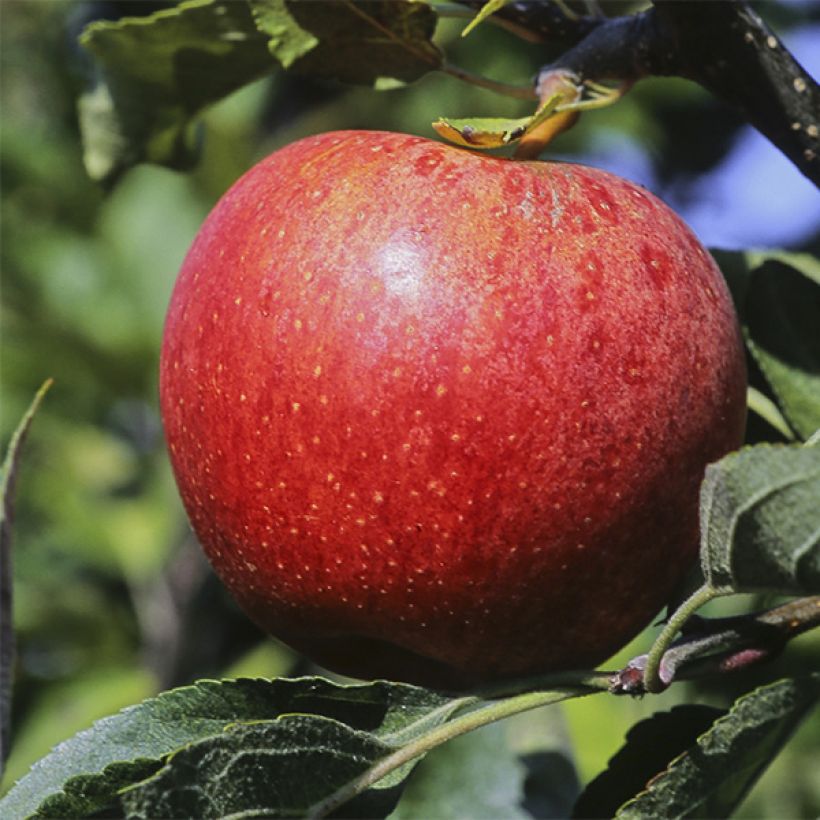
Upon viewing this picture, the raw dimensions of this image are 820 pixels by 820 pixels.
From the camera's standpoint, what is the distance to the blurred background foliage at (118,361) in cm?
230

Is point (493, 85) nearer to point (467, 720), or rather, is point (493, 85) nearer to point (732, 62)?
point (732, 62)

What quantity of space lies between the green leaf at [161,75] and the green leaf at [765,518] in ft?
1.88

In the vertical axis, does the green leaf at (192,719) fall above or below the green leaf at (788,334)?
below

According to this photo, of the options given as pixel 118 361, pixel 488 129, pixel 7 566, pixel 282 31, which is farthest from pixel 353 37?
pixel 118 361

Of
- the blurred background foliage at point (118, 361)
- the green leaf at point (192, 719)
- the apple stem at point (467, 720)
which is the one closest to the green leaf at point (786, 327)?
the apple stem at point (467, 720)

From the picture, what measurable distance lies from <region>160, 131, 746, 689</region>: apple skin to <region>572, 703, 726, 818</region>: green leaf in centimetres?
7

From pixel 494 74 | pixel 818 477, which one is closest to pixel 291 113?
pixel 494 74

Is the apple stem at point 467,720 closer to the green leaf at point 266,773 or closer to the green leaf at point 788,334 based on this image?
the green leaf at point 266,773

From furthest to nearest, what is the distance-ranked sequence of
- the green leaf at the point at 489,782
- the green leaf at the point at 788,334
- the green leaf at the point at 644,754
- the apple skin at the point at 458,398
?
the green leaf at the point at 489,782 < the green leaf at the point at 788,334 < the green leaf at the point at 644,754 < the apple skin at the point at 458,398

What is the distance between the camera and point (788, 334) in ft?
3.45

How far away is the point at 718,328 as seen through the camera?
2.69 feet

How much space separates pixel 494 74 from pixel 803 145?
5.48 ft

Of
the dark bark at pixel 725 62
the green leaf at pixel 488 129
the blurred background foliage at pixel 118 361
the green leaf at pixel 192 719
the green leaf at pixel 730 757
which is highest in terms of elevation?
A: the dark bark at pixel 725 62

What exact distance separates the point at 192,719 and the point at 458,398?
0.79 feet
